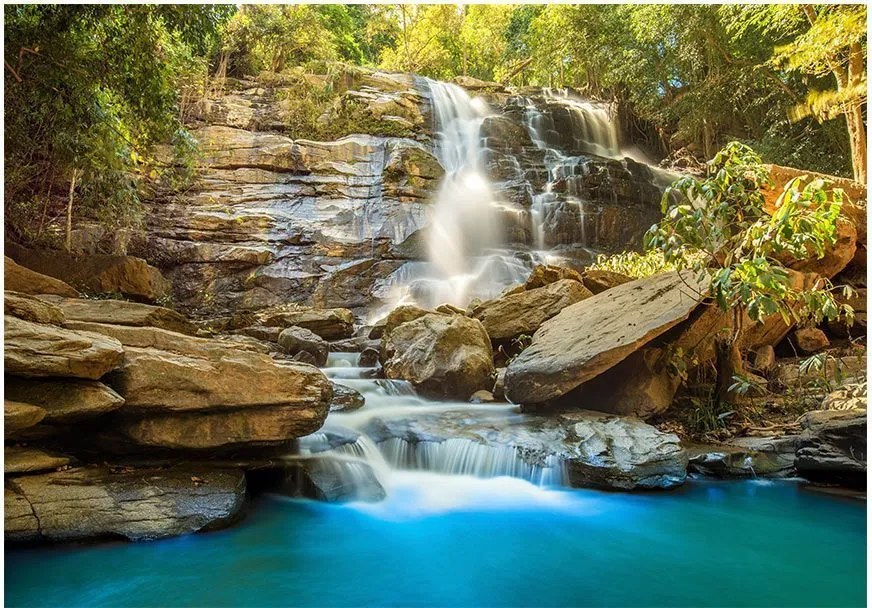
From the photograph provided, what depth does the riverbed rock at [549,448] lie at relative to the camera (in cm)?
468

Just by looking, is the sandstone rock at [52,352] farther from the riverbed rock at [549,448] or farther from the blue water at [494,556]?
the riverbed rock at [549,448]

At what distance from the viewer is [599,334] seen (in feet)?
19.0

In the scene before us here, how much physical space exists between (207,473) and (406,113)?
14839mm

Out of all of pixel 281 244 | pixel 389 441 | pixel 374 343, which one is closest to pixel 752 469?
pixel 389 441

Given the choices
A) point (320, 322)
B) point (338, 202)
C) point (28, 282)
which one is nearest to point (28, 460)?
point (28, 282)

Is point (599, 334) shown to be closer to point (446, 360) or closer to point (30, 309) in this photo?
point (446, 360)

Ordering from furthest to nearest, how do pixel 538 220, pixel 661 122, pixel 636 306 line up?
1. pixel 661 122
2. pixel 538 220
3. pixel 636 306

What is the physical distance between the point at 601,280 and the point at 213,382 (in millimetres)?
6132

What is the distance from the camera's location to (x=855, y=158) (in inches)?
390

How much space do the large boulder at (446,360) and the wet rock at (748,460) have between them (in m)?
2.62

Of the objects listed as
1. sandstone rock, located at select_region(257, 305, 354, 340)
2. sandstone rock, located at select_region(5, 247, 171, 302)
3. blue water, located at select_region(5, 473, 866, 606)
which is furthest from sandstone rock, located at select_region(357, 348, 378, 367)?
sandstone rock, located at select_region(5, 247, 171, 302)

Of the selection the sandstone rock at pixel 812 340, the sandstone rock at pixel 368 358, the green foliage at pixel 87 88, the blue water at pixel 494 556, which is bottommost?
the blue water at pixel 494 556

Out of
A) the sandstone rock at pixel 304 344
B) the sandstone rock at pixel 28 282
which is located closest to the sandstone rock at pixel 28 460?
the sandstone rock at pixel 28 282

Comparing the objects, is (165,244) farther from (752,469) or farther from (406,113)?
(752,469)
